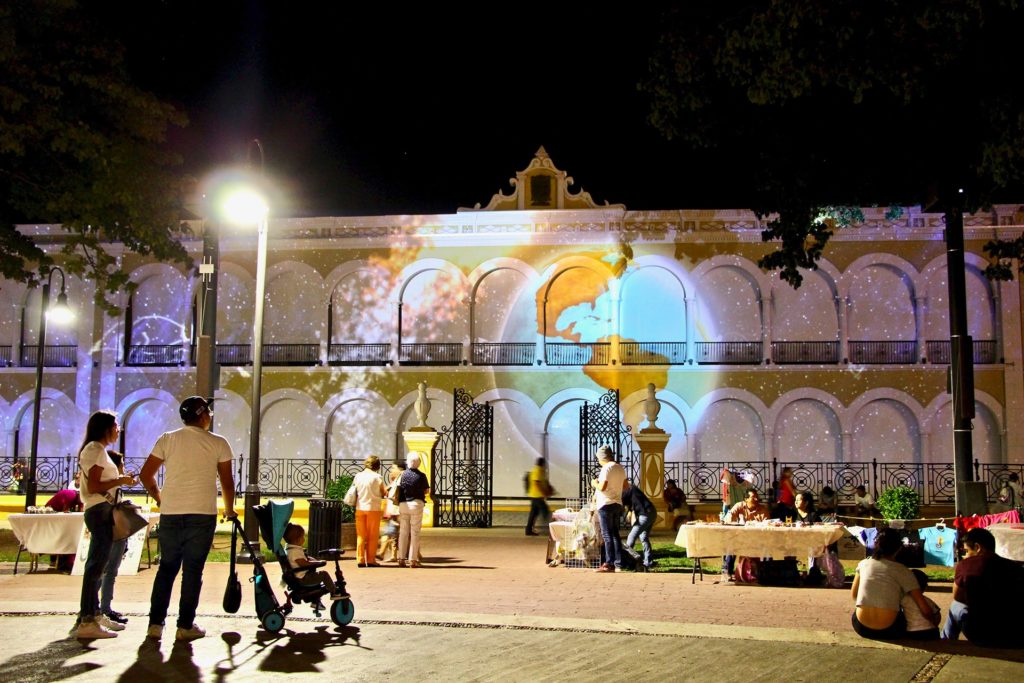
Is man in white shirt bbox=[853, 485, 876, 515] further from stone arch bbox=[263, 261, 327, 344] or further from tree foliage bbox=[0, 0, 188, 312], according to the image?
stone arch bbox=[263, 261, 327, 344]

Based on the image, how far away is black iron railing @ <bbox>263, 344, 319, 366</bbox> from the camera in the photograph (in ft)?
97.7

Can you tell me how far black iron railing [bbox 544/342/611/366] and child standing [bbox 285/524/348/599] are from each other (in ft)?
67.2

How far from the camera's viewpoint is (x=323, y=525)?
44.9 ft

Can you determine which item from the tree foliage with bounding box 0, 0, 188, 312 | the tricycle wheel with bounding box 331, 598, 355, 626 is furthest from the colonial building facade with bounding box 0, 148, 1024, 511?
the tricycle wheel with bounding box 331, 598, 355, 626

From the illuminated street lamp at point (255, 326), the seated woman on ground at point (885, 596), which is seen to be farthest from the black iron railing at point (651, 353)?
the seated woman on ground at point (885, 596)

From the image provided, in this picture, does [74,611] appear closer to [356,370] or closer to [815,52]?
[815,52]

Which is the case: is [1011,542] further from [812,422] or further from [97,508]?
[812,422]

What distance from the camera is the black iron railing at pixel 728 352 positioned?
28297 mm

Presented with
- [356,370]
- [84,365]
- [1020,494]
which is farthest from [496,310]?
[1020,494]

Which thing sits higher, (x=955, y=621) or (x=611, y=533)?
(x=611, y=533)

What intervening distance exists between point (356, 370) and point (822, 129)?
18.8m

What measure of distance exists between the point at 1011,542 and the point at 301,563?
8.06 m

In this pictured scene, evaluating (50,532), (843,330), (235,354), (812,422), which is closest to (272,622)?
(50,532)

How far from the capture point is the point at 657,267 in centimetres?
2881
